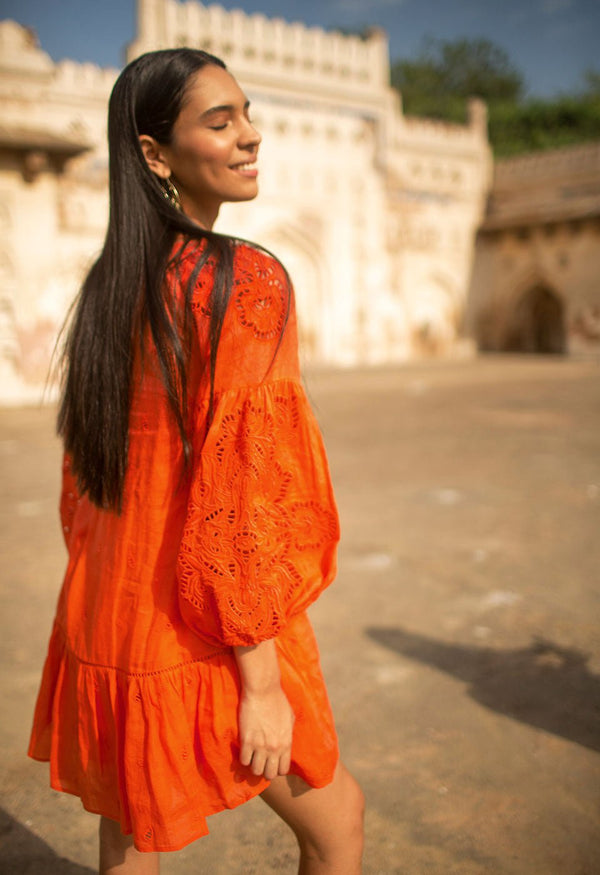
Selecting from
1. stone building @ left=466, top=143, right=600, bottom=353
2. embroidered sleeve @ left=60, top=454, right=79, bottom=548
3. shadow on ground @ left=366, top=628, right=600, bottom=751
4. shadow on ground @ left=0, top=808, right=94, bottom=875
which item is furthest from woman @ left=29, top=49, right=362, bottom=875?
stone building @ left=466, top=143, right=600, bottom=353

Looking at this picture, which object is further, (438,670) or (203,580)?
(438,670)

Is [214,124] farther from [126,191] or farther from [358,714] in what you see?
[358,714]

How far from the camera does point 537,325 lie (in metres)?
19.7

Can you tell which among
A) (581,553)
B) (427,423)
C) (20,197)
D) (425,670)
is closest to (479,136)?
(20,197)

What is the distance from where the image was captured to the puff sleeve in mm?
987

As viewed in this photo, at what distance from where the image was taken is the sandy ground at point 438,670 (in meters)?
1.76

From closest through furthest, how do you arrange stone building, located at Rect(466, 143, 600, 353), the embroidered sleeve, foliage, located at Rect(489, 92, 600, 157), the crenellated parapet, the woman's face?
the woman's face < the embroidered sleeve < the crenellated parapet < stone building, located at Rect(466, 143, 600, 353) < foliage, located at Rect(489, 92, 600, 157)

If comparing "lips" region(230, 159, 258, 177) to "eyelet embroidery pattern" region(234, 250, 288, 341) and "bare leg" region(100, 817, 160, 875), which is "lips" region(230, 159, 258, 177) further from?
"bare leg" region(100, 817, 160, 875)

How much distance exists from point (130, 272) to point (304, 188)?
1557cm

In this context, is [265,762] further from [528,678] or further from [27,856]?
[528,678]

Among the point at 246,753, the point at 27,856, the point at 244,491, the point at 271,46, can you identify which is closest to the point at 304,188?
the point at 271,46

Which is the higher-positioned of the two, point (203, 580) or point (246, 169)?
point (246, 169)

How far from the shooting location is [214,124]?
1101 millimetres

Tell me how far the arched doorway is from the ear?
18.7 m
